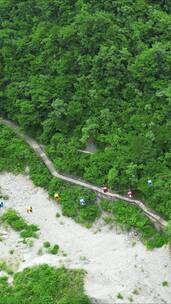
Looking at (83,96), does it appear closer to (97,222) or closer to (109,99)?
(109,99)

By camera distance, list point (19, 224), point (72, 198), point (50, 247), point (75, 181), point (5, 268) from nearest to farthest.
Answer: point (5, 268) < point (50, 247) < point (19, 224) < point (72, 198) < point (75, 181)

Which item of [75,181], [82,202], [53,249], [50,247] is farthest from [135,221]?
[75,181]

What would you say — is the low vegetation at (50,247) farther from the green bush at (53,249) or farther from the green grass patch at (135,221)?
the green grass patch at (135,221)

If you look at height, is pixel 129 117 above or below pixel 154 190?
above

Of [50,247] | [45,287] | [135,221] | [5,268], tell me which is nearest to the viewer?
[45,287]

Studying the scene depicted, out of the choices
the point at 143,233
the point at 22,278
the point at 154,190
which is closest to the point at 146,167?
the point at 154,190

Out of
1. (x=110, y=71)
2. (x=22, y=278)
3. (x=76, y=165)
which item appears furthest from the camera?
(x=110, y=71)

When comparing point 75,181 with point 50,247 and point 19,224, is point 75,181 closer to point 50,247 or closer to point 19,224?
point 19,224
